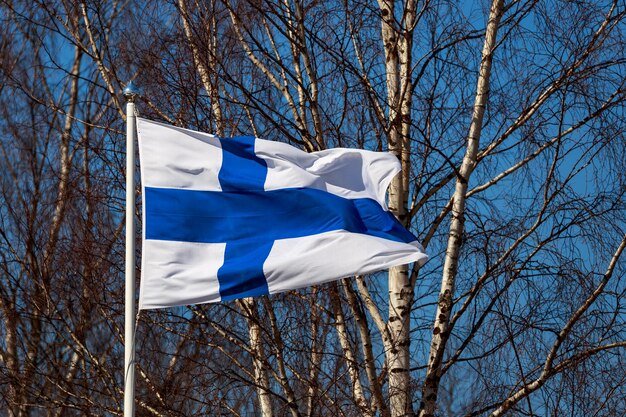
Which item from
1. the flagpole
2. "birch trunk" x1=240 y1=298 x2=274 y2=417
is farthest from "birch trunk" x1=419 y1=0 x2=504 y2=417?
the flagpole

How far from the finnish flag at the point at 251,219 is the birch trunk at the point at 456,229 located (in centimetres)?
68

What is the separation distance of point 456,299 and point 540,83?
143cm

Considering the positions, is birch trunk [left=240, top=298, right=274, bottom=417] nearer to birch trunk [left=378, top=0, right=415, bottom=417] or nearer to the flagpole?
birch trunk [left=378, top=0, right=415, bottom=417]

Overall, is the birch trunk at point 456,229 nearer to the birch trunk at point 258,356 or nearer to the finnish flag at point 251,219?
the finnish flag at point 251,219

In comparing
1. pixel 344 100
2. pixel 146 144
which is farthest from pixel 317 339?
pixel 146 144

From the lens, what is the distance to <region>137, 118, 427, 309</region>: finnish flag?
6414 millimetres

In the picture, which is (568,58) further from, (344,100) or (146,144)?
(146,144)

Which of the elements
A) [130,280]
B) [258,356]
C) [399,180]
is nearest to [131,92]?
[130,280]

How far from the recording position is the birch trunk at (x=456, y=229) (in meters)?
7.34

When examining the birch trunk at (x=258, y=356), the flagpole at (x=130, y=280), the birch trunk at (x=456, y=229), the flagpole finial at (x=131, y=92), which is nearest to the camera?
the flagpole at (x=130, y=280)

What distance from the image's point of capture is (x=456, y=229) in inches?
297

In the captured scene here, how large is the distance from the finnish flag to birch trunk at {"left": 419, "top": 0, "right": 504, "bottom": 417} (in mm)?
678

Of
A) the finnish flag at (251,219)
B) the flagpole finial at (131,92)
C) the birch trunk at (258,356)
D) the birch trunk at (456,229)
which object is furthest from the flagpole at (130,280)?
the birch trunk at (456,229)

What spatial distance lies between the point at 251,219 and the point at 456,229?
141cm
